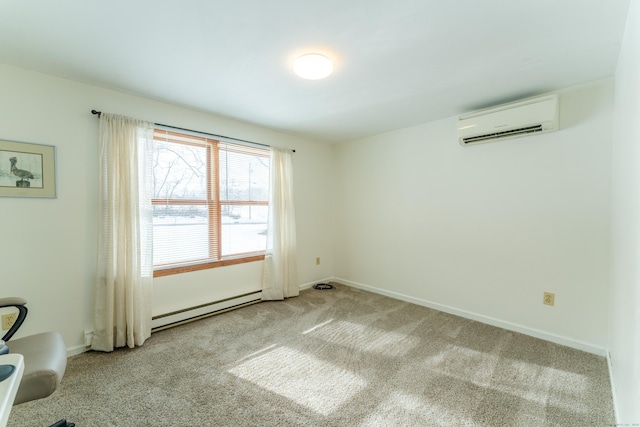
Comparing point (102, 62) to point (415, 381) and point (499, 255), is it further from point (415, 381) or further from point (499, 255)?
point (499, 255)

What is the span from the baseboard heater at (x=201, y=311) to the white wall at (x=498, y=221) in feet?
5.58

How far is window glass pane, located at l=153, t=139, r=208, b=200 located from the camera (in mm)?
2717

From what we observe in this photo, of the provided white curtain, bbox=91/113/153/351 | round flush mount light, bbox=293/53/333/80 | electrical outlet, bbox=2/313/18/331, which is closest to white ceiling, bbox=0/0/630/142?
round flush mount light, bbox=293/53/333/80

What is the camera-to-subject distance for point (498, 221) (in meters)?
2.77

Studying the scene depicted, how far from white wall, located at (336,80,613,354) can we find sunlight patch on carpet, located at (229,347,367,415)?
5.92ft

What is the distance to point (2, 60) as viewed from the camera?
1929 mm

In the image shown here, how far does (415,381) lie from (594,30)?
2.51 m

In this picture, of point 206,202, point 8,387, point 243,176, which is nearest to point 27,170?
point 206,202

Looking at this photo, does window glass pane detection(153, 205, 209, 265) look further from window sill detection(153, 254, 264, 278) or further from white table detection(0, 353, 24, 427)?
white table detection(0, 353, 24, 427)

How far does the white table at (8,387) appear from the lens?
0.73 meters

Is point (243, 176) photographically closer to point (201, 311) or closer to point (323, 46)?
point (201, 311)

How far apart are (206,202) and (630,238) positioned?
3320 mm

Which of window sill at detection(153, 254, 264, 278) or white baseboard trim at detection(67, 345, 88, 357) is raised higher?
window sill at detection(153, 254, 264, 278)

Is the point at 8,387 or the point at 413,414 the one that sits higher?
the point at 8,387
